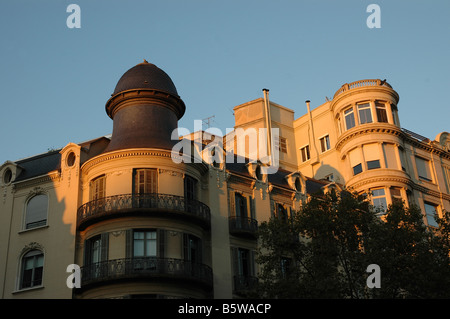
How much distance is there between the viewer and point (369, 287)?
29.9m

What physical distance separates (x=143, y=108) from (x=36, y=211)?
27.4 feet

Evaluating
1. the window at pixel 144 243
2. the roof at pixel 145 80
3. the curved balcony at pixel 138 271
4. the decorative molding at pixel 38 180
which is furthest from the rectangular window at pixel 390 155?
the decorative molding at pixel 38 180

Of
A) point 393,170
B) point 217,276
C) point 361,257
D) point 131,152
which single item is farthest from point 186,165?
point 393,170

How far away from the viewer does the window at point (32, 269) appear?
34.9 metres

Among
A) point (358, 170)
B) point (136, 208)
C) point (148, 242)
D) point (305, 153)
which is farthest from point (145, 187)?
point (305, 153)

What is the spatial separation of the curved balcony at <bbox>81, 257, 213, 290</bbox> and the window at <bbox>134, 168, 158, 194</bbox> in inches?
152

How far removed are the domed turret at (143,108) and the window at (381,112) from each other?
677 inches

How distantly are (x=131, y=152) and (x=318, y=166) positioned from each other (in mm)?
22990

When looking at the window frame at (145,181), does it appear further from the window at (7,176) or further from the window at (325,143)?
the window at (325,143)

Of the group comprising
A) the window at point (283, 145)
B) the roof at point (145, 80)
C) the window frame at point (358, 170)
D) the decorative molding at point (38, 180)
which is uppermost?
the window at point (283, 145)

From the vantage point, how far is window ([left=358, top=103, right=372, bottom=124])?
49125mm

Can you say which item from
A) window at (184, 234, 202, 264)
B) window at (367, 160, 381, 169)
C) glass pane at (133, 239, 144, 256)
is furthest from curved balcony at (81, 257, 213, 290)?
window at (367, 160, 381, 169)

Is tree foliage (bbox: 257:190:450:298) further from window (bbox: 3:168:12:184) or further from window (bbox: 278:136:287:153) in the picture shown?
window (bbox: 278:136:287:153)
